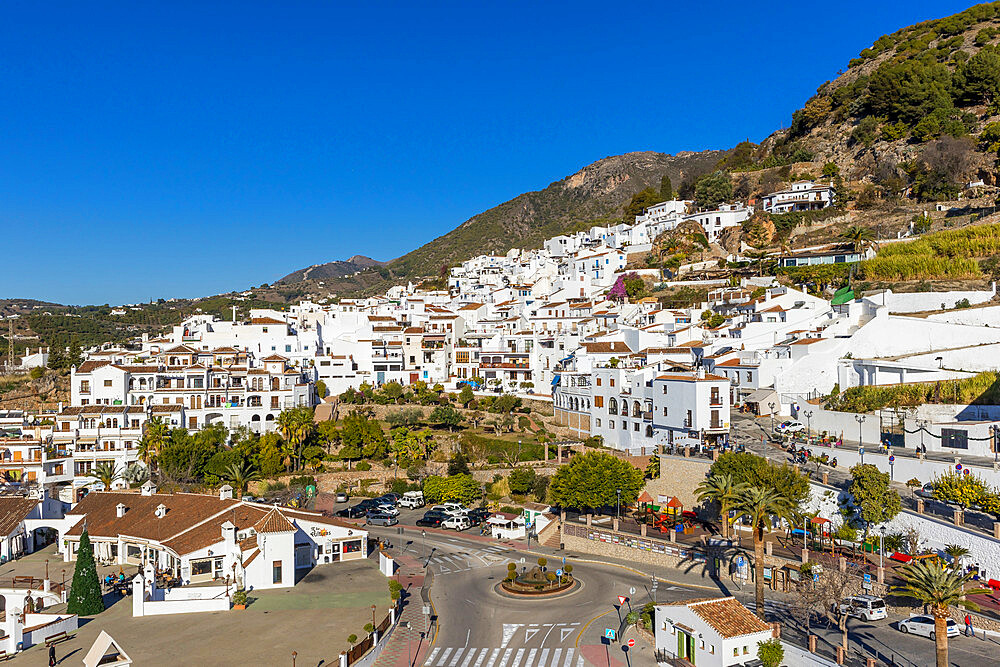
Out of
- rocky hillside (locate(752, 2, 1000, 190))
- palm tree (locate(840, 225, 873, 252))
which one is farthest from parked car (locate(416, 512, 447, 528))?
rocky hillside (locate(752, 2, 1000, 190))

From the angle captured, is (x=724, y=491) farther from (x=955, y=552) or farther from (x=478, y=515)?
(x=478, y=515)

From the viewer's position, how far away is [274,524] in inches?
1280

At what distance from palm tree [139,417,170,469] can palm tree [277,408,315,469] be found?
7588mm

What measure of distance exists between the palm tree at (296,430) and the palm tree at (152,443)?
759 centimetres

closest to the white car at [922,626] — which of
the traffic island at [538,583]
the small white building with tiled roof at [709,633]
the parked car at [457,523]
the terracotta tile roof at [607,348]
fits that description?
the small white building with tiled roof at [709,633]

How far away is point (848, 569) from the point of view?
2931cm

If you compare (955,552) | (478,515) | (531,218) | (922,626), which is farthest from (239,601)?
(531,218)

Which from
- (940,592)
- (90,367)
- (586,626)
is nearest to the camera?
(940,592)

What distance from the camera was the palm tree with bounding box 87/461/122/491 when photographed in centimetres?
4722

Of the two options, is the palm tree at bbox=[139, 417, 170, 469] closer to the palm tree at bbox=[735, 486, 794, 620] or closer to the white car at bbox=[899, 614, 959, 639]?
the palm tree at bbox=[735, 486, 794, 620]

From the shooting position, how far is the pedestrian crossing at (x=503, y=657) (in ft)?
80.3

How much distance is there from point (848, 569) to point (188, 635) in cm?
2482

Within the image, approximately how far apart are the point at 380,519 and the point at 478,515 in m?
5.69

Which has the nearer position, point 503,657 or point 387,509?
point 503,657
